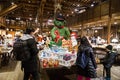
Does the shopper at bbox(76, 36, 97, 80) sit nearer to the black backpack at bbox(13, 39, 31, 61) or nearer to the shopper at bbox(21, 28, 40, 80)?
the shopper at bbox(21, 28, 40, 80)

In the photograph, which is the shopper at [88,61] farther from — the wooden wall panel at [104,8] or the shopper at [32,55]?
the wooden wall panel at [104,8]

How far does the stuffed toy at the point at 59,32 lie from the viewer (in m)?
5.79

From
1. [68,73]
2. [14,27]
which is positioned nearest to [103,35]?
[14,27]

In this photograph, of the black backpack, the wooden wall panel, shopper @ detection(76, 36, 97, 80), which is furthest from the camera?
the wooden wall panel

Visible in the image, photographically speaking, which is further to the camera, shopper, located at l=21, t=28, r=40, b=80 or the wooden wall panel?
Result: the wooden wall panel

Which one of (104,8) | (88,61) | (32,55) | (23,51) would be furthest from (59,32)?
(104,8)

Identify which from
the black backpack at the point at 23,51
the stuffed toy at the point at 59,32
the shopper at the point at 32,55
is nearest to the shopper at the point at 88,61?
the shopper at the point at 32,55

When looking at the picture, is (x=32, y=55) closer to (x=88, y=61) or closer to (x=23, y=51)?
(x=23, y=51)

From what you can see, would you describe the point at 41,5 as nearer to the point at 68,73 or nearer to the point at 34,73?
the point at 68,73

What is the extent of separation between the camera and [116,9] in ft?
36.6

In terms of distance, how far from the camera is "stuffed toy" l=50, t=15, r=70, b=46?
19.0 feet

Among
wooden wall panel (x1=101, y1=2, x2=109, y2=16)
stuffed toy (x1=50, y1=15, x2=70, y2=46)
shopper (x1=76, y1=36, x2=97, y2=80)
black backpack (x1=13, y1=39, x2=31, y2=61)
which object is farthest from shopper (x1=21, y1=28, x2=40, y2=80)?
wooden wall panel (x1=101, y1=2, x2=109, y2=16)

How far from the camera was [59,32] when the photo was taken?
5.91m

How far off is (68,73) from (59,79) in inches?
39.8
